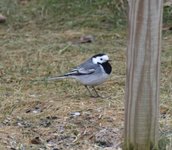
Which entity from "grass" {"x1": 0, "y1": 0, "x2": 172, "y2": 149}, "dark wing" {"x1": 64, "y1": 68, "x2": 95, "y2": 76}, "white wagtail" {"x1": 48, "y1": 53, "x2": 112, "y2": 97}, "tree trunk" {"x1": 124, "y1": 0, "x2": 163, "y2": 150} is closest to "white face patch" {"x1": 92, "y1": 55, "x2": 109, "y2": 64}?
"white wagtail" {"x1": 48, "y1": 53, "x2": 112, "y2": 97}

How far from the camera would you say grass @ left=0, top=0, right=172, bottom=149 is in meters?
4.93

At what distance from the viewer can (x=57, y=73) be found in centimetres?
704

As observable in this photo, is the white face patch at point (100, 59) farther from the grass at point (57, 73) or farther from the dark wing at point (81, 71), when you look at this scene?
the grass at point (57, 73)

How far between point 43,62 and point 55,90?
4.08 feet

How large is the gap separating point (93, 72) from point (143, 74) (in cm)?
240

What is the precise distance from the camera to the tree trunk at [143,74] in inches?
147

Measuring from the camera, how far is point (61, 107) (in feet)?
18.5

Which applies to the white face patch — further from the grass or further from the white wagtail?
the grass

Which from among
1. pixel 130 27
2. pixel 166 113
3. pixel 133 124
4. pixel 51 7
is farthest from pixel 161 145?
pixel 51 7

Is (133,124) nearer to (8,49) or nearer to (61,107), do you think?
(61,107)

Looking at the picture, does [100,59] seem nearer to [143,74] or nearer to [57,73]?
[57,73]

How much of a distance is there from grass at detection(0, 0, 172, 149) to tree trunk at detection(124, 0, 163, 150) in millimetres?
556

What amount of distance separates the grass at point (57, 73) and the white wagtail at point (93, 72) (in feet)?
0.48

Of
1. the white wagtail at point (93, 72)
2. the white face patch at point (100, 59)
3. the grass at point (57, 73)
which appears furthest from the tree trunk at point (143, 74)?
the white face patch at point (100, 59)
